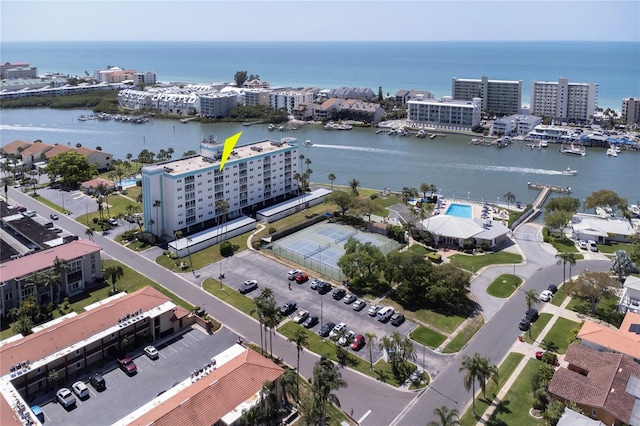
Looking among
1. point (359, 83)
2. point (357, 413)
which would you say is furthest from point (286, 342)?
point (359, 83)

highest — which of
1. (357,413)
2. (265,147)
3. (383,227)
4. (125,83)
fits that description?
(125,83)

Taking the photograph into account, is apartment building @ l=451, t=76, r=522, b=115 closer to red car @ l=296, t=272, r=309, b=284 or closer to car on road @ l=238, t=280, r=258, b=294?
red car @ l=296, t=272, r=309, b=284

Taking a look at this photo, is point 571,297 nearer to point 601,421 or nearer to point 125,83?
point 601,421

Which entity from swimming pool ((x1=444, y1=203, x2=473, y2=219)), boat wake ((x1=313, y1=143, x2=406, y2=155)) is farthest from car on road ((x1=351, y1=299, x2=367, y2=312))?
boat wake ((x1=313, y1=143, x2=406, y2=155))

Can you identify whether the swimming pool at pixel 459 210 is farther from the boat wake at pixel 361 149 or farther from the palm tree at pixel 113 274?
the boat wake at pixel 361 149

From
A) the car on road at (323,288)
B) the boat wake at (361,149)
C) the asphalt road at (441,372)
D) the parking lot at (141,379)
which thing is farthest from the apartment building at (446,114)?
the parking lot at (141,379)
